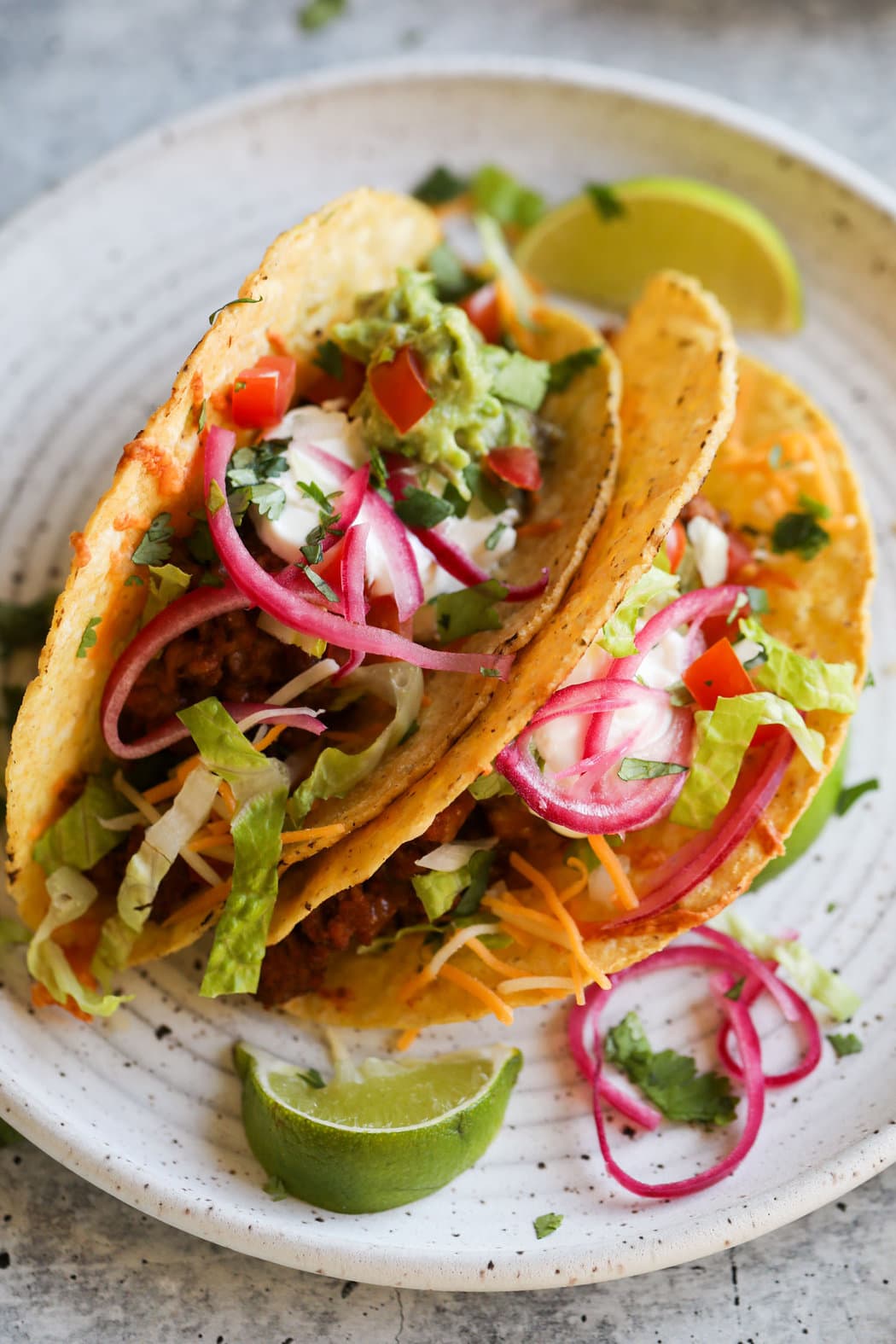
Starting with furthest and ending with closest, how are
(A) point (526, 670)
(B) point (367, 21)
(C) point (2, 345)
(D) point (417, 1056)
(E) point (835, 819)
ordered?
(B) point (367, 21), (C) point (2, 345), (E) point (835, 819), (D) point (417, 1056), (A) point (526, 670)

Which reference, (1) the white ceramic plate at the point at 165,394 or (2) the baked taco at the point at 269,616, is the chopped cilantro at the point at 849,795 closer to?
(1) the white ceramic plate at the point at 165,394

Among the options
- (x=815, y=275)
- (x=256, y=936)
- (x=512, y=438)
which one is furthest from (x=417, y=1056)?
(x=815, y=275)

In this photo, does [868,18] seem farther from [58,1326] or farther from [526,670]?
[58,1326]

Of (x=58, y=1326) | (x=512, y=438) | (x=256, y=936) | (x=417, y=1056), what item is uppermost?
(x=512, y=438)

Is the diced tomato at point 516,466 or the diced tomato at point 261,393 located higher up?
the diced tomato at point 261,393

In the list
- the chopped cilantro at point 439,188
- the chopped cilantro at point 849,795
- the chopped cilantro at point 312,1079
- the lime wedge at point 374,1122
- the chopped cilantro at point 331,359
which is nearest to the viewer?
the lime wedge at point 374,1122

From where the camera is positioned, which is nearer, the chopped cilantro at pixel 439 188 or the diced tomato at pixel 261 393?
the diced tomato at pixel 261 393

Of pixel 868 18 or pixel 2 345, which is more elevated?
pixel 868 18

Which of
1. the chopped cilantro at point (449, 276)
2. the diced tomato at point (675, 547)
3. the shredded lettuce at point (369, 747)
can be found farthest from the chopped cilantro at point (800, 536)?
the chopped cilantro at point (449, 276)
